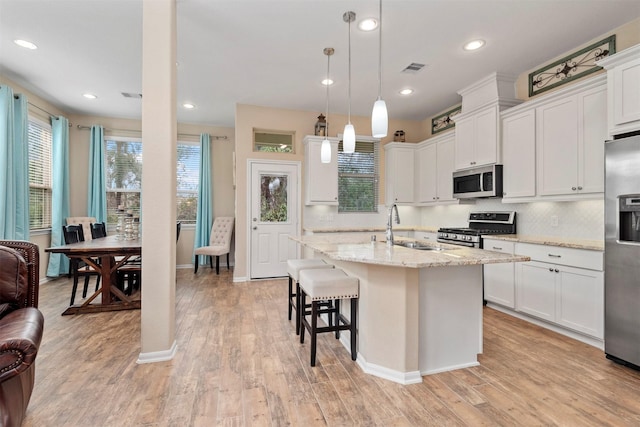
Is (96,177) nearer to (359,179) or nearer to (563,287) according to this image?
(359,179)

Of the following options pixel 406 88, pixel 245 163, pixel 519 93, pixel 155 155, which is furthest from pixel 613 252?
pixel 245 163

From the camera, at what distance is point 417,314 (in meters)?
2.11

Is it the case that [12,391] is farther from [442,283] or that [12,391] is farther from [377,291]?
[442,283]

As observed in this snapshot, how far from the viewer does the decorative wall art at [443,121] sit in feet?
16.5

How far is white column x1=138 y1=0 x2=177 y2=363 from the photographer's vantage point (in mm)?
2350

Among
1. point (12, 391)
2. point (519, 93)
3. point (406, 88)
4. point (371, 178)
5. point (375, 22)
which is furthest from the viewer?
point (371, 178)

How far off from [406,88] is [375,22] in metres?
1.67

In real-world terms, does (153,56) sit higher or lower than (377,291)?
higher

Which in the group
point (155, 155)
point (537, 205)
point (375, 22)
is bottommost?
point (537, 205)

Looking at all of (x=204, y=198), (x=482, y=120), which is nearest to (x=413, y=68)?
(x=482, y=120)

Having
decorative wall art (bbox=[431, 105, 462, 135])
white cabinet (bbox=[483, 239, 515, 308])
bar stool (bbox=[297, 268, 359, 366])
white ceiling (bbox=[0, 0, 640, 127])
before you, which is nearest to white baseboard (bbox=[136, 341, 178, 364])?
bar stool (bbox=[297, 268, 359, 366])

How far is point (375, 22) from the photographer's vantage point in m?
2.86

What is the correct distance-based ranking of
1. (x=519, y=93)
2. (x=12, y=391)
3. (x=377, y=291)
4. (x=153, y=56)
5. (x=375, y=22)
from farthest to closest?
(x=519, y=93), (x=375, y=22), (x=153, y=56), (x=377, y=291), (x=12, y=391)

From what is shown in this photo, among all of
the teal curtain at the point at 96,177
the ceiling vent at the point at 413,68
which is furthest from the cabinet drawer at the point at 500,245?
the teal curtain at the point at 96,177
